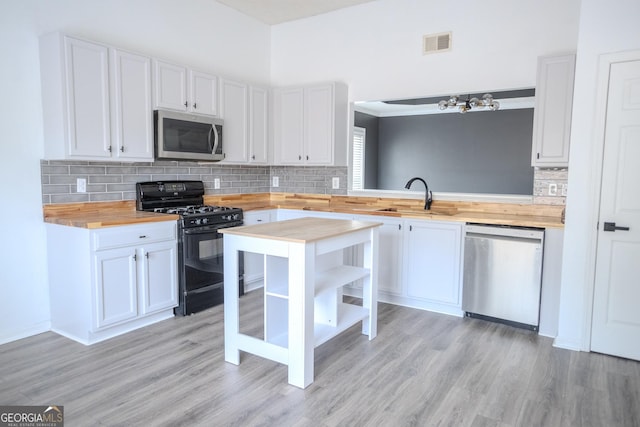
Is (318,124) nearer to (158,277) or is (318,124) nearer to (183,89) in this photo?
(183,89)

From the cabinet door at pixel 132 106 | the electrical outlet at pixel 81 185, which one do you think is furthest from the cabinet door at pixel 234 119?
the electrical outlet at pixel 81 185

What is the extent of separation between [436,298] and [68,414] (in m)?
2.91

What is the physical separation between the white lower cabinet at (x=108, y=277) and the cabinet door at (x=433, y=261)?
2.15 m

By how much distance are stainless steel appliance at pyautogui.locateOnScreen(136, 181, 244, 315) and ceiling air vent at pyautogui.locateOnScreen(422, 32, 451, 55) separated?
2.55 meters

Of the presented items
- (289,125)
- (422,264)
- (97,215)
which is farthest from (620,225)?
(97,215)

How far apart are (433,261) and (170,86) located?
2.89 meters

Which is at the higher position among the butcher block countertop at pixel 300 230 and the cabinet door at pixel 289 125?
the cabinet door at pixel 289 125

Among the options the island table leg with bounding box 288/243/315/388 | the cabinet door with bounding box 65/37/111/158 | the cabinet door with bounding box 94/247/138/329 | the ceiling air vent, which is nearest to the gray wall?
the ceiling air vent

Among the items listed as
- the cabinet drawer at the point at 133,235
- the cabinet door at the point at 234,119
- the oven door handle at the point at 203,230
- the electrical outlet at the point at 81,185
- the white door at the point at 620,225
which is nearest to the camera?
the white door at the point at 620,225

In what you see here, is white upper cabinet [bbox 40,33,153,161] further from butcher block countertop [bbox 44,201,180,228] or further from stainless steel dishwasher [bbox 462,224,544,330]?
stainless steel dishwasher [bbox 462,224,544,330]

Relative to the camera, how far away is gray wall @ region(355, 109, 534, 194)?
24.7 feet

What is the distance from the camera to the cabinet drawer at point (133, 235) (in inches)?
119

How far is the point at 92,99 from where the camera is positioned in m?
3.23

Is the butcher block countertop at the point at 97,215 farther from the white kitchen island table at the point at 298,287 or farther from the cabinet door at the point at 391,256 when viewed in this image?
the cabinet door at the point at 391,256
